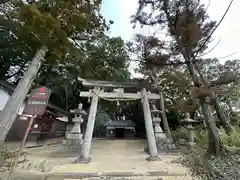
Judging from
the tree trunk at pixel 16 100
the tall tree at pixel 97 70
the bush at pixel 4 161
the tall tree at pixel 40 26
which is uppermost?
the tall tree at pixel 97 70

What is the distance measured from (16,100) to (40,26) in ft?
8.67

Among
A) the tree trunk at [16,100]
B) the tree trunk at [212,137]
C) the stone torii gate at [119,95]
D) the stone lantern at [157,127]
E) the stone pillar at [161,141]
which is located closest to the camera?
the tree trunk at [212,137]

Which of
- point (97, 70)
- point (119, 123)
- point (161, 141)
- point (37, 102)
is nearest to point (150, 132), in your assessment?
point (161, 141)

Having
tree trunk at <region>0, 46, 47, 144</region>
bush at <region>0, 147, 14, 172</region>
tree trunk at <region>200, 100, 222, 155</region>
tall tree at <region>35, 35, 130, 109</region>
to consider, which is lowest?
bush at <region>0, 147, 14, 172</region>

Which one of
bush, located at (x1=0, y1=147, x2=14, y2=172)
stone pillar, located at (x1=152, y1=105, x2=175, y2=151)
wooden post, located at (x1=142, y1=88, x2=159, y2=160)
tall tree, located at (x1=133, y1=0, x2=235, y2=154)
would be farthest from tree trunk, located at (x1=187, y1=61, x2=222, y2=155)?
bush, located at (x1=0, y1=147, x2=14, y2=172)

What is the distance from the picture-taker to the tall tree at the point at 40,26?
6.79 m

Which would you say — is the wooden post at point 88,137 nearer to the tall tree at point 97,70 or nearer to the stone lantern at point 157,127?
the stone lantern at point 157,127

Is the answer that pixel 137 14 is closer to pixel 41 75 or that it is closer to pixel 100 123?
pixel 41 75

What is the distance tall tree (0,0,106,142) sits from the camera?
6.79 meters

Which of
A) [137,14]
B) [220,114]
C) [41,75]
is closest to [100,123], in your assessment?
[41,75]

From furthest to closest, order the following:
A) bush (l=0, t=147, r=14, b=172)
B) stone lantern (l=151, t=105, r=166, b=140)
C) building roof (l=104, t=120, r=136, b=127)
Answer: building roof (l=104, t=120, r=136, b=127), stone lantern (l=151, t=105, r=166, b=140), bush (l=0, t=147, r=14, b=172)

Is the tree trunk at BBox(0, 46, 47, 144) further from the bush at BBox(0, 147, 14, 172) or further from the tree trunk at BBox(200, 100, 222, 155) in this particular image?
the tree trunk at BBox(200, 100, 222, 155)

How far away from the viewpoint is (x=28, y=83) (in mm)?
7504

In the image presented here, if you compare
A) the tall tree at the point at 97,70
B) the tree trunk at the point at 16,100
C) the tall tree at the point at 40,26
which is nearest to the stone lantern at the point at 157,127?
the tall tree at the point at 40,26
